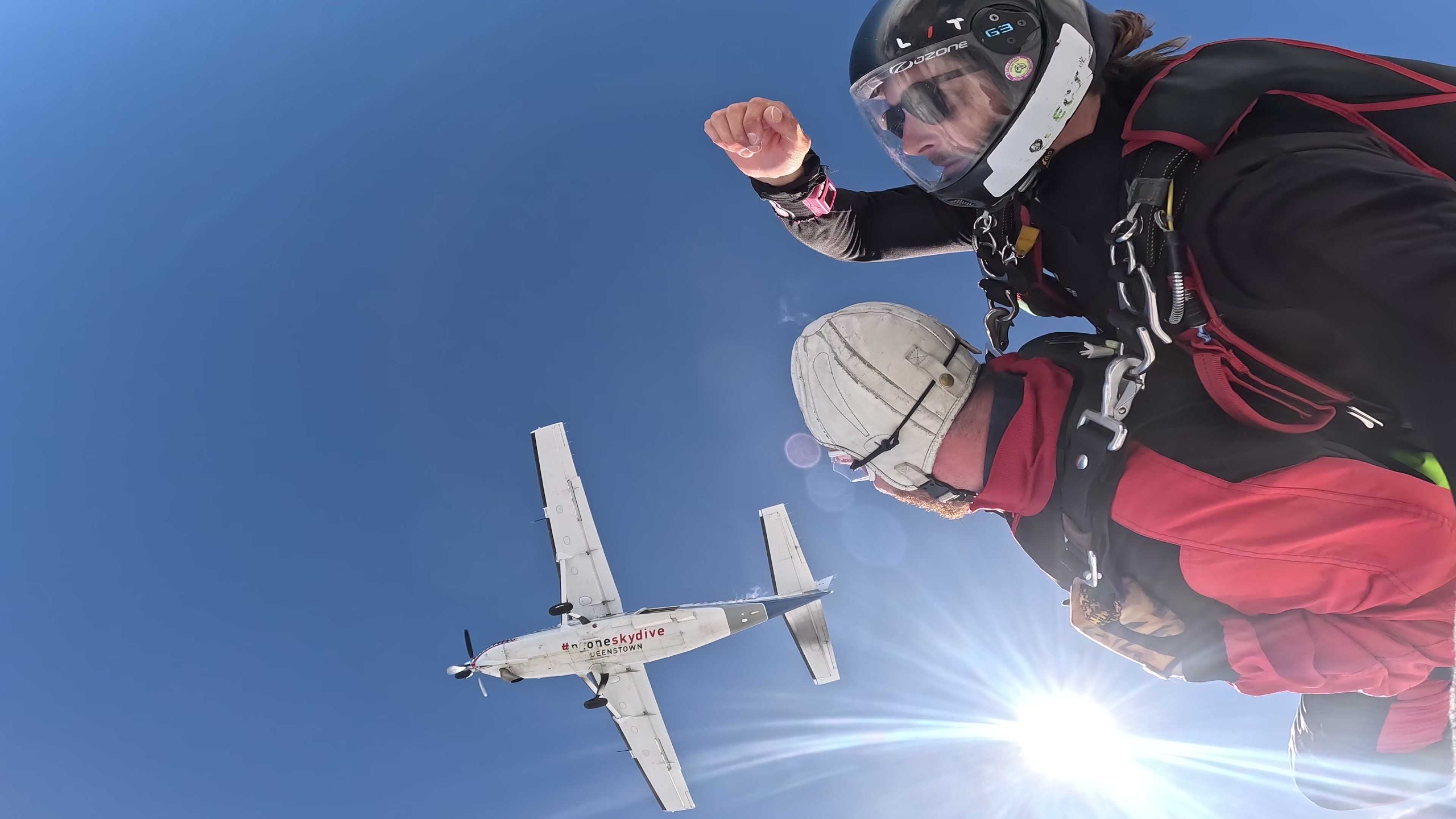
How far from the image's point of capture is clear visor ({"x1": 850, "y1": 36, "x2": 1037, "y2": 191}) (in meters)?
2.88

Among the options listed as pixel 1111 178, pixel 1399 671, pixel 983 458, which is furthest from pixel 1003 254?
pixel 1399 671

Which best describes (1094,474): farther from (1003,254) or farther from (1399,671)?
(1399,671)

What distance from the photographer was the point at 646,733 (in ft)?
46.1

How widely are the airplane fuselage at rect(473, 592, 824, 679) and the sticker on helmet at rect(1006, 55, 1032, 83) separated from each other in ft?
34.3

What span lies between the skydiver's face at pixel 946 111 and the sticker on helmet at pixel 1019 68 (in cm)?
7

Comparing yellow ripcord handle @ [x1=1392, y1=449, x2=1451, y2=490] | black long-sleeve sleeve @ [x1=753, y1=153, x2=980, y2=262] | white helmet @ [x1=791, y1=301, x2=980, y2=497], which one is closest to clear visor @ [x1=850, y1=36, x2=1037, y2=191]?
black long-sleeve sleeve @ [x1=753, y1=153, x2=980, y2=262]

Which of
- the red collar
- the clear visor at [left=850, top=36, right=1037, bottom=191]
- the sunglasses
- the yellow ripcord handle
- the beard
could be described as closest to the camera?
the yellow ripcord handle

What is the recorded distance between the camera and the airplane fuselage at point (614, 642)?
12.3 meters

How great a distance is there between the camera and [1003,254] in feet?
10.8

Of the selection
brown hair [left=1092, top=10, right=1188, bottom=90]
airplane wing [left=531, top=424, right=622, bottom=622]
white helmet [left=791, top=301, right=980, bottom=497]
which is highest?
airplane wing [left=531, top=424, right=622, bottom=622]

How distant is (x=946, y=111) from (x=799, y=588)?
1033 cm

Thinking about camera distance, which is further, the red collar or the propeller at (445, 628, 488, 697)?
the propeller at (445, 628, 488, 697)

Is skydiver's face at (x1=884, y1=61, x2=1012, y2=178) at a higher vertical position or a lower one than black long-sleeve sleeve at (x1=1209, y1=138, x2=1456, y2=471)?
higher

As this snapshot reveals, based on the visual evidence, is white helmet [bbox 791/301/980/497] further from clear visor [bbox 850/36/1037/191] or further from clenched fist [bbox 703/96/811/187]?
clenched fist [bbox 703/96/811/187]
